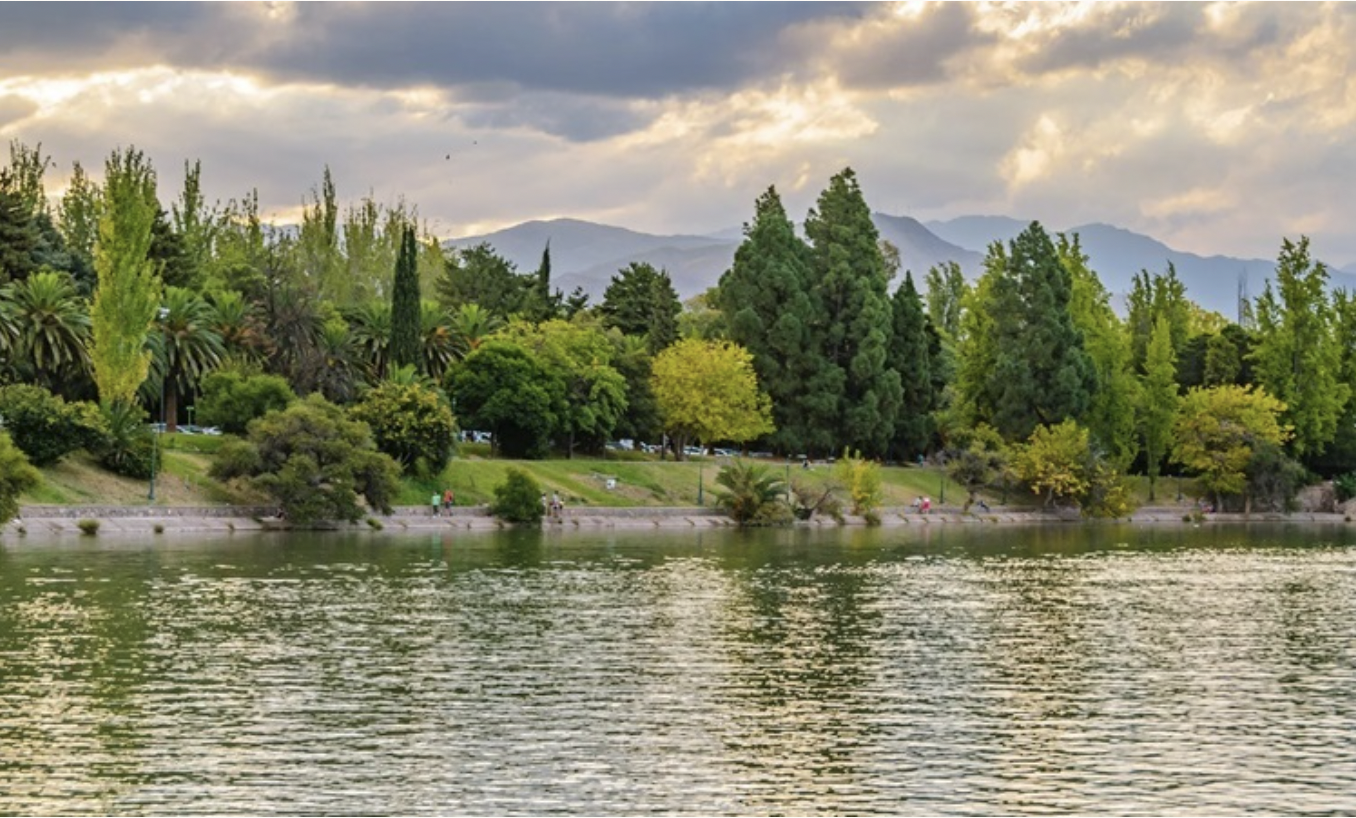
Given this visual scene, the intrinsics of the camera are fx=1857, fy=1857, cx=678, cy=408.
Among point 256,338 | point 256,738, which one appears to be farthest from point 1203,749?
point 256,338

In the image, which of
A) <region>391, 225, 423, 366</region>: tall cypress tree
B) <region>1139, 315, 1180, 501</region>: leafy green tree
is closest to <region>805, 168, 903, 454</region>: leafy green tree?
<region>1139, 315, 1180, 501</region>: leafy green tree

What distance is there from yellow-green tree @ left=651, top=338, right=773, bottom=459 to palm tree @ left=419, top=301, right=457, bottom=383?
558 inches

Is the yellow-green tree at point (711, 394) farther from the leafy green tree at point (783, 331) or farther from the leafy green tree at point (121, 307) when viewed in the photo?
the leafy green tree at point (121, 307)

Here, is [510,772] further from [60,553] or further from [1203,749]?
[60,553]

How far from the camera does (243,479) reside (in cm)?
8988

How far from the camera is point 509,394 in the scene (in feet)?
366

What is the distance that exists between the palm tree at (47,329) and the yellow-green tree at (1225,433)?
80360 mm

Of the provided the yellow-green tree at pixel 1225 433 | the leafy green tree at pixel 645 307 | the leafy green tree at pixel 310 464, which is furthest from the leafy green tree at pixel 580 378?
the yellow-green tree at pixel 1225 433

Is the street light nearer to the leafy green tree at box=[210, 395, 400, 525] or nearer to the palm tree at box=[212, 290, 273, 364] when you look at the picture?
the leafy green tree at box=[210, 395, 400, 525]

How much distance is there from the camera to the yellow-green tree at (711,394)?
122312mm

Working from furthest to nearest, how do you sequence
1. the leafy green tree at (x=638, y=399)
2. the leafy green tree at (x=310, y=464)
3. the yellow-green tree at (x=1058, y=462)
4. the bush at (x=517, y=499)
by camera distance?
the yellow-green tree at (x=1058, y=462), the leafy green tree at (x=638, y=399), the bush at (x=517, y=499), the leafy green tree at (x=310, y=464)

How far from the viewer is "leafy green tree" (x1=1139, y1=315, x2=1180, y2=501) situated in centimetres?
13650

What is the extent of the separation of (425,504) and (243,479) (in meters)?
11.4

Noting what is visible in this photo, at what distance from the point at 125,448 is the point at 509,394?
27331mm
